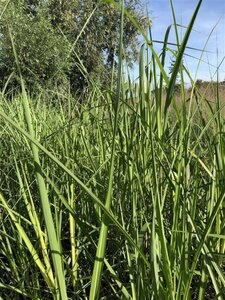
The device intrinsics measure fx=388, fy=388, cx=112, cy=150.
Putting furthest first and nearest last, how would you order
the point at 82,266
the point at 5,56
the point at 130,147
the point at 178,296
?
1. the point at 5,56
2. the point at 82,266
3. the point at 130,147
4. the point at 178,296

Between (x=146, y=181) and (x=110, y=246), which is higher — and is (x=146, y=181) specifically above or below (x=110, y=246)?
above

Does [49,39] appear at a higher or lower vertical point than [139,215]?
higher

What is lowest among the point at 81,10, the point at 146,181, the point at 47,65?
the point at 146,181

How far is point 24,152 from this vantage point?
0.78 m

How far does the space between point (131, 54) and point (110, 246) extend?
977 centimetres

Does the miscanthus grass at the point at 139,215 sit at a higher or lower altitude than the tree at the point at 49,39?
lower

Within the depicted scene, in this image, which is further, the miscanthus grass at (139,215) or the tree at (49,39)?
the tree at (49,39)

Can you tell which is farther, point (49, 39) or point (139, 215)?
point (49, 39)

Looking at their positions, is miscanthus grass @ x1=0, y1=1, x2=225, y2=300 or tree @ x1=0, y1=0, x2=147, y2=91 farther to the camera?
tree @ x1=0, y1=0, x2=147, y2=91

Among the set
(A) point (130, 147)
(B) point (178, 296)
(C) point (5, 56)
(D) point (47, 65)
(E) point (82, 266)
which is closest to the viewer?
(B) point (178, 296)

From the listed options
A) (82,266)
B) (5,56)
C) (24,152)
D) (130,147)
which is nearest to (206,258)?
(130,147)

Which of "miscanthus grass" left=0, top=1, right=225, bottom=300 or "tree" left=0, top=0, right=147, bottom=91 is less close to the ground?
"tree" left=0, top=0, right=147, bottom=91

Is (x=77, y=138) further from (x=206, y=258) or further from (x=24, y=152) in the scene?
(x=206, y=258)

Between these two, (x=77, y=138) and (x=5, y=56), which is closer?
(x=77, y=138)
